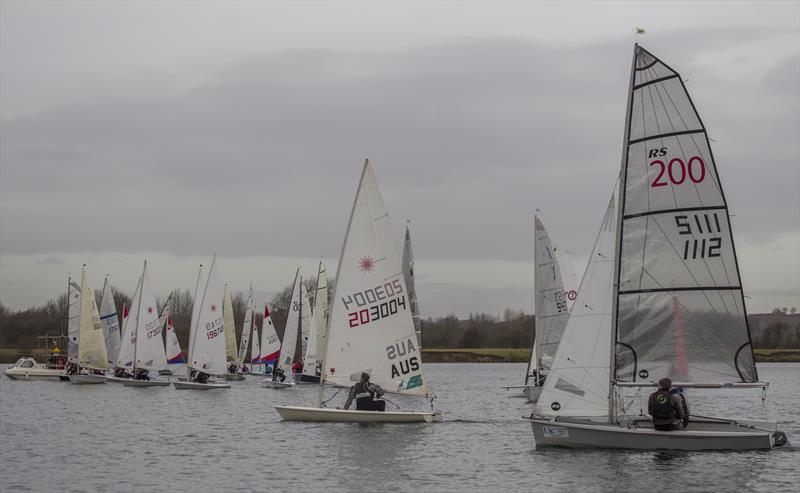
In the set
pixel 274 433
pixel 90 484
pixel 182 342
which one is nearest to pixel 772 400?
pixel 274 433

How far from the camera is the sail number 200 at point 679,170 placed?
878 inches

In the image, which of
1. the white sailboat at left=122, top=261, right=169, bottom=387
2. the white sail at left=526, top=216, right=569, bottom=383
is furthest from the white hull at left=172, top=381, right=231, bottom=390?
the white sail at left=526, top=216, right=569, bottom=383

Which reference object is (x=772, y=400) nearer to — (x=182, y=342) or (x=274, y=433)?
(x=274, y=433)

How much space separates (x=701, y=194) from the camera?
22406 mm

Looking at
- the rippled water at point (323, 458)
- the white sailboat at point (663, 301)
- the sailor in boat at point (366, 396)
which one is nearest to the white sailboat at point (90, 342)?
the rippled water at point (323, 458)

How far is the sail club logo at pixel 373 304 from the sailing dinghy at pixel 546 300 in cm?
1687

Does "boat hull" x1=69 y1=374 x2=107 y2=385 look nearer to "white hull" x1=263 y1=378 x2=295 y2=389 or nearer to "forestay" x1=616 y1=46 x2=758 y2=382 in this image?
"white hull" x1=263 y1=378 x2=295 y2=389

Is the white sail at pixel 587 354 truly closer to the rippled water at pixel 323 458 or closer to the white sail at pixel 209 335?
the rippled water at pixel 323 458

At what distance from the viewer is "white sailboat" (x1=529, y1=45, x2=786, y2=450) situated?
878 inches

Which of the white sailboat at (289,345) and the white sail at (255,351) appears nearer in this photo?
→ the white sailboat at (289,345)

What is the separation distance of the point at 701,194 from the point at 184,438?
15.4 meters

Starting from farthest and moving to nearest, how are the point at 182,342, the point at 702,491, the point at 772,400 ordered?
1. the point at 182,342
2. the point at 772,400
3. the point at 702,491

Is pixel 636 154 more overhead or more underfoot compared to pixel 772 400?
more overhead

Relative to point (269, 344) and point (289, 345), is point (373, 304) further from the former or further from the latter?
point (269, 344)
